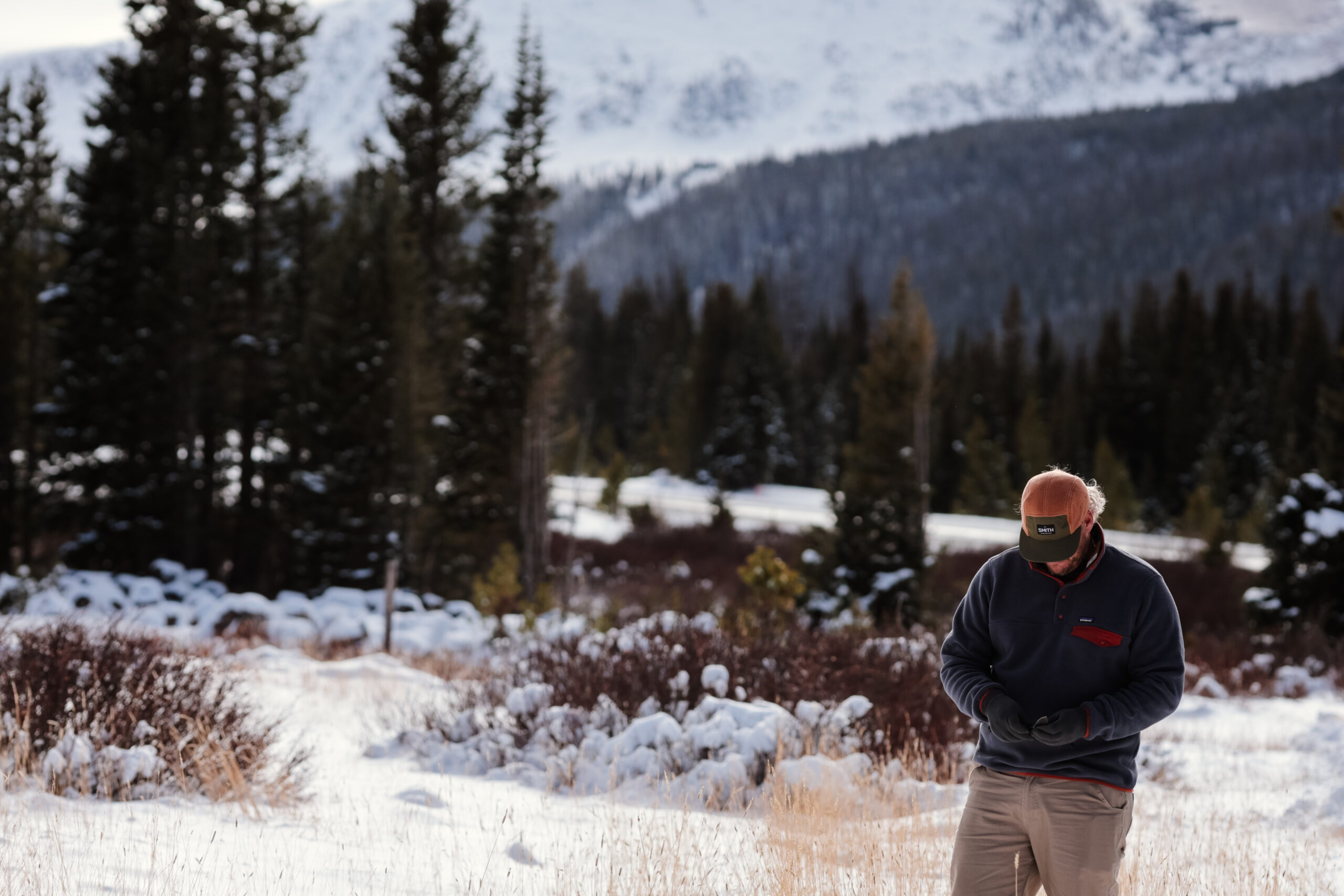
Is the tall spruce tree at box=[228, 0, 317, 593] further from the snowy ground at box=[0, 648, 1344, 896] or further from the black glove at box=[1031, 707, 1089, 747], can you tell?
the black glove at box=[1031, 707, 1089, 747]

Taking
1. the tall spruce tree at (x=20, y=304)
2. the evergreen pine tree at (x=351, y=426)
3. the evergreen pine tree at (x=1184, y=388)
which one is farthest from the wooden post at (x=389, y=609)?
the evergreen pine tree at (x=1184, y=388)

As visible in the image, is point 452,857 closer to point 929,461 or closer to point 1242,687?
point 1242,687

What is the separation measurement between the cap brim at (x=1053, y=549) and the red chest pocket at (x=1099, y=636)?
0.23 metres

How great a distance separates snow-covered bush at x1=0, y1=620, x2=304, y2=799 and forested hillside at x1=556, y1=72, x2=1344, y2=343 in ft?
346

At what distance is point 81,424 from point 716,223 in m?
176

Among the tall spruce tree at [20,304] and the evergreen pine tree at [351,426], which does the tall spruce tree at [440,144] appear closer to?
the evergreen pine tree at [351,426]

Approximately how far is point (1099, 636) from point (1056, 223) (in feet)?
582

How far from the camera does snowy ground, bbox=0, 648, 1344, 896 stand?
4477 millimetres

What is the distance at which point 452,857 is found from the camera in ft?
16.6

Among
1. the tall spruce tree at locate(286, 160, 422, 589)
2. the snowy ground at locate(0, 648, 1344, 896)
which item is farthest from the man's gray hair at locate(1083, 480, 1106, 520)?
the tall spruce tree at locate(286, 160, 422, 589)

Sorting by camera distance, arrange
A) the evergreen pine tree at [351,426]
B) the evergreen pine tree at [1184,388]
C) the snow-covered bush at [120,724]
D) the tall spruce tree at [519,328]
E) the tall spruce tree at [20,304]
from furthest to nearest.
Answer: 1. the evergreen pine tree at [1184,388]
2. the tall spruce tree at [519,328]
3. the tall spruce tree at [20,304]
4. the evergreen pine tree at [351,426]
5. the snow-covered bush at [120,724]

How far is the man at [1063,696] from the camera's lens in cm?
314

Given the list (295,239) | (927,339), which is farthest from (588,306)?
(927,339)

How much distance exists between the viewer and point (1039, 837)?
3238mm
